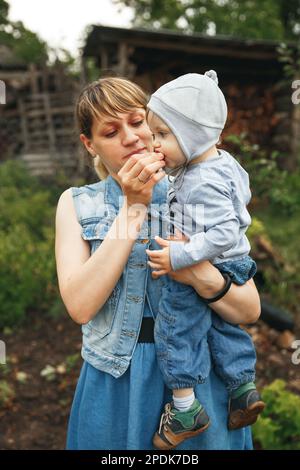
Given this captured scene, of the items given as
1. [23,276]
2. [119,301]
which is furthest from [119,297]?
[23,276]

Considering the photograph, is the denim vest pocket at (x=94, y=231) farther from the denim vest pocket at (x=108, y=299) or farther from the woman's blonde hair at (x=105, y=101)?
the woman's blonde hair at (x=105, y=101)

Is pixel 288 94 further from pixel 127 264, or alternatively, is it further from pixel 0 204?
pixel 127 264

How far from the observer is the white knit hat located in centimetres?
152

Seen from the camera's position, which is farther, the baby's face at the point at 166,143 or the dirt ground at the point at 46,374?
the dirt ground at the point at 46,374

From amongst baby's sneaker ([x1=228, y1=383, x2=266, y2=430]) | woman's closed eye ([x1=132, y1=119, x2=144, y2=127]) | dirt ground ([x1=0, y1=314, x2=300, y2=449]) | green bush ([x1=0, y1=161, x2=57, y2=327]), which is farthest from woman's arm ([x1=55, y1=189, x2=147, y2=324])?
green bush ([x1=0, y1=161, x2=57, y2=327])

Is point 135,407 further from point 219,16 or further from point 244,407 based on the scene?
point 219,16

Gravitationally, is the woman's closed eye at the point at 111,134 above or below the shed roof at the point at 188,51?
below

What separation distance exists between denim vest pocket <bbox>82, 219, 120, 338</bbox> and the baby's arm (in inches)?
11.9

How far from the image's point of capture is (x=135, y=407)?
5.54ft

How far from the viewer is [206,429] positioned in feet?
5.74

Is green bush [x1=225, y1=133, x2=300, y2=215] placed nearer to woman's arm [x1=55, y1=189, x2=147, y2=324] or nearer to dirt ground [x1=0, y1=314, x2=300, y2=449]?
dirt ground [x1=0, y1=314, x2=300, y2=449]

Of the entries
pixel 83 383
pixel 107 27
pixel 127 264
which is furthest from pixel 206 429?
pixel 107 27

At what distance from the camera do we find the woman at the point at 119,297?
1601 millimetres

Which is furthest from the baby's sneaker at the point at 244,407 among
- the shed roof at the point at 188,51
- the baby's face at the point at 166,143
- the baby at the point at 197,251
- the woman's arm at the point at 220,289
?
the shed roof at the point at 188,51
